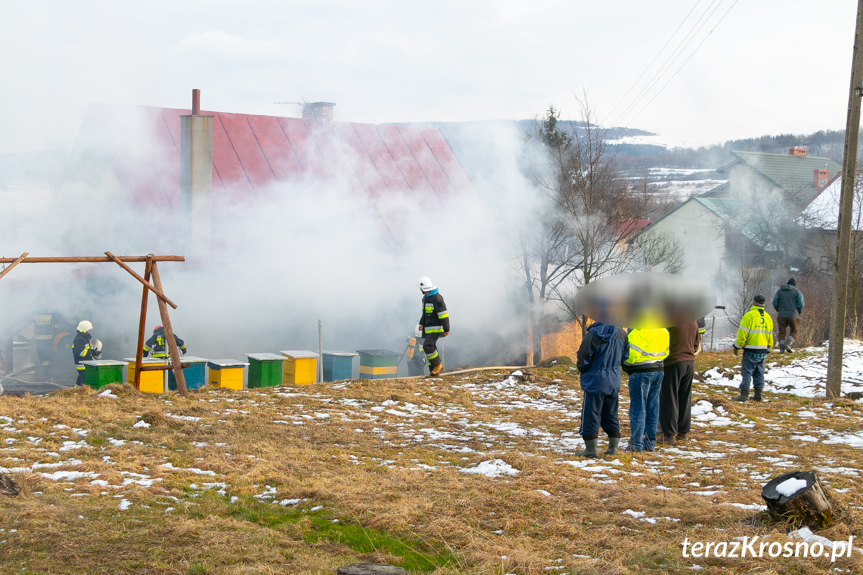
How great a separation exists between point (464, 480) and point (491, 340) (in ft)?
49.3

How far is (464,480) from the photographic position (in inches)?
233

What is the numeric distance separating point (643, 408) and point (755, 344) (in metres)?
4.33

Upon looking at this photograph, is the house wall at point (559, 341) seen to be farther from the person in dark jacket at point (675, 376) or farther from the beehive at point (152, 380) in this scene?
the person in dark jacket at point (675, 376)

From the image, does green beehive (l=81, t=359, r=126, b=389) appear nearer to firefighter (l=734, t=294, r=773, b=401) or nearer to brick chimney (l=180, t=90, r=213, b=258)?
brick chimney (l=180, t=90, r=213, b=258)

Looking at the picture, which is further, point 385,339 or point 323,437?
point 385,339

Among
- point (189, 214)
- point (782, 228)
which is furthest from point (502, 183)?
point (782, 228)

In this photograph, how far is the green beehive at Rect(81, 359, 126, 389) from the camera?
11.3 meters

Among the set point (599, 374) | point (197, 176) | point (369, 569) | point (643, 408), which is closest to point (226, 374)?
point (599, 374)

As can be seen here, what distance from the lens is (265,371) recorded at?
40.6 ft

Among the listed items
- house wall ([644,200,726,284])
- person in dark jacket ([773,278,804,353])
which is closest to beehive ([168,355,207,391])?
person in dark jacket ([773,278,804,353])

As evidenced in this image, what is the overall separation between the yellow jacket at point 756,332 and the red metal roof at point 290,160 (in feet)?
36.1

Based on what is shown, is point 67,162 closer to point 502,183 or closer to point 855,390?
point 502,183

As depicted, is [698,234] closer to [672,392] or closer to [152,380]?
[672,392]

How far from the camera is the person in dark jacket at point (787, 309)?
1616cm
